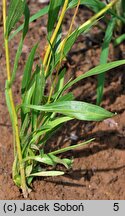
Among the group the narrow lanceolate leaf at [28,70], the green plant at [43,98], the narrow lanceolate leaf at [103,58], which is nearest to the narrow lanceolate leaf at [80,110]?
the green plant at [43,98]

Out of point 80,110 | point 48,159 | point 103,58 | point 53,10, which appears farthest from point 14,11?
point 103,58

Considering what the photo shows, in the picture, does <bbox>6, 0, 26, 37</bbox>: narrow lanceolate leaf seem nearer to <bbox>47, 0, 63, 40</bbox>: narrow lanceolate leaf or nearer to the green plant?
the green plant

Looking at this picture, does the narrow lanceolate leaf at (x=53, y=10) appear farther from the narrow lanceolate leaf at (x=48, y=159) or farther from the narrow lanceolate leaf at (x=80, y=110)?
the narrow lanceolate leaf at (x=48, y=159)

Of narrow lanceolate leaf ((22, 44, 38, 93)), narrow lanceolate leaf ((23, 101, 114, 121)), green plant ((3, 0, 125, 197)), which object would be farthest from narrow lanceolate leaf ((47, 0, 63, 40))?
narrow lanceolate leaf ((23, 101, 114, 121))

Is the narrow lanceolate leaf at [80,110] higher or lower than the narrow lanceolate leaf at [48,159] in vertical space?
higher

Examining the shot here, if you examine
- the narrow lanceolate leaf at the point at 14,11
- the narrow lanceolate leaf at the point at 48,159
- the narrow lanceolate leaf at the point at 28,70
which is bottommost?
the narrow lanceolate leaf at the point at 48,159

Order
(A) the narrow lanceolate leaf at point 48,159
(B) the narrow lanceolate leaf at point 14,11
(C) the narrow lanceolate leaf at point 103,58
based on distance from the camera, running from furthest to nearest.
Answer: (C) the narrow lanceolate leaf at point 103,58, (A) the narrow lanceolate leaf at point 48,159, (B) the narrow lanceolate leaf at point 14,11

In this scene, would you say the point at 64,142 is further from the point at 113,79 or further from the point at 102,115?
the point at 102,115
